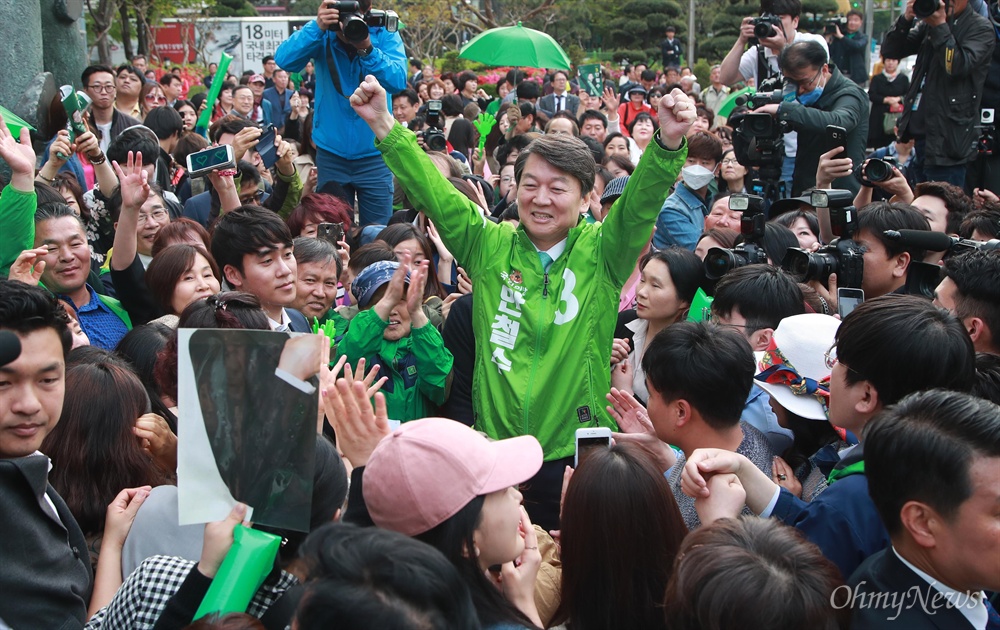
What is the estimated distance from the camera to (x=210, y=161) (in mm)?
4973

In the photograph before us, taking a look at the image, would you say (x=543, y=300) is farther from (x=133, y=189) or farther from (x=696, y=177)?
(x=696, y=177)

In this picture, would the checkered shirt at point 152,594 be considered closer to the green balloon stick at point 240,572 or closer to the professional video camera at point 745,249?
the green balloon stick at point 240,572

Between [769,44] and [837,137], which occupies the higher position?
[769,44]

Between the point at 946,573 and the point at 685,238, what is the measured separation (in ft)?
13.1

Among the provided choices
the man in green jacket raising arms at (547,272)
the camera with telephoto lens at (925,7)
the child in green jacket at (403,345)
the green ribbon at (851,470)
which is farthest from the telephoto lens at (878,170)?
the green ribbon at (851,470)

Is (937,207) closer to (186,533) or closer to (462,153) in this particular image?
(186,533)

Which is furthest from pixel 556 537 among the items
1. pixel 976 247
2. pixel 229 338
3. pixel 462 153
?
pixel 462 153

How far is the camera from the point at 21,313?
2.28 m

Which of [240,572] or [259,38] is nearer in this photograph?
[240,572]

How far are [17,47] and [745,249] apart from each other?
532cm

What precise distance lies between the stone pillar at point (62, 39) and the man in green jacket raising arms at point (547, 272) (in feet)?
19.5

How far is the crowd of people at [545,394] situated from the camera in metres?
1.83

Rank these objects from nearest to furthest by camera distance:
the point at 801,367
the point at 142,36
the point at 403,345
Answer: the point at 801,367 < the point at 403,345 < the point at 142,36

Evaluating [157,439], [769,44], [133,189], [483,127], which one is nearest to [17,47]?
[133,189]
